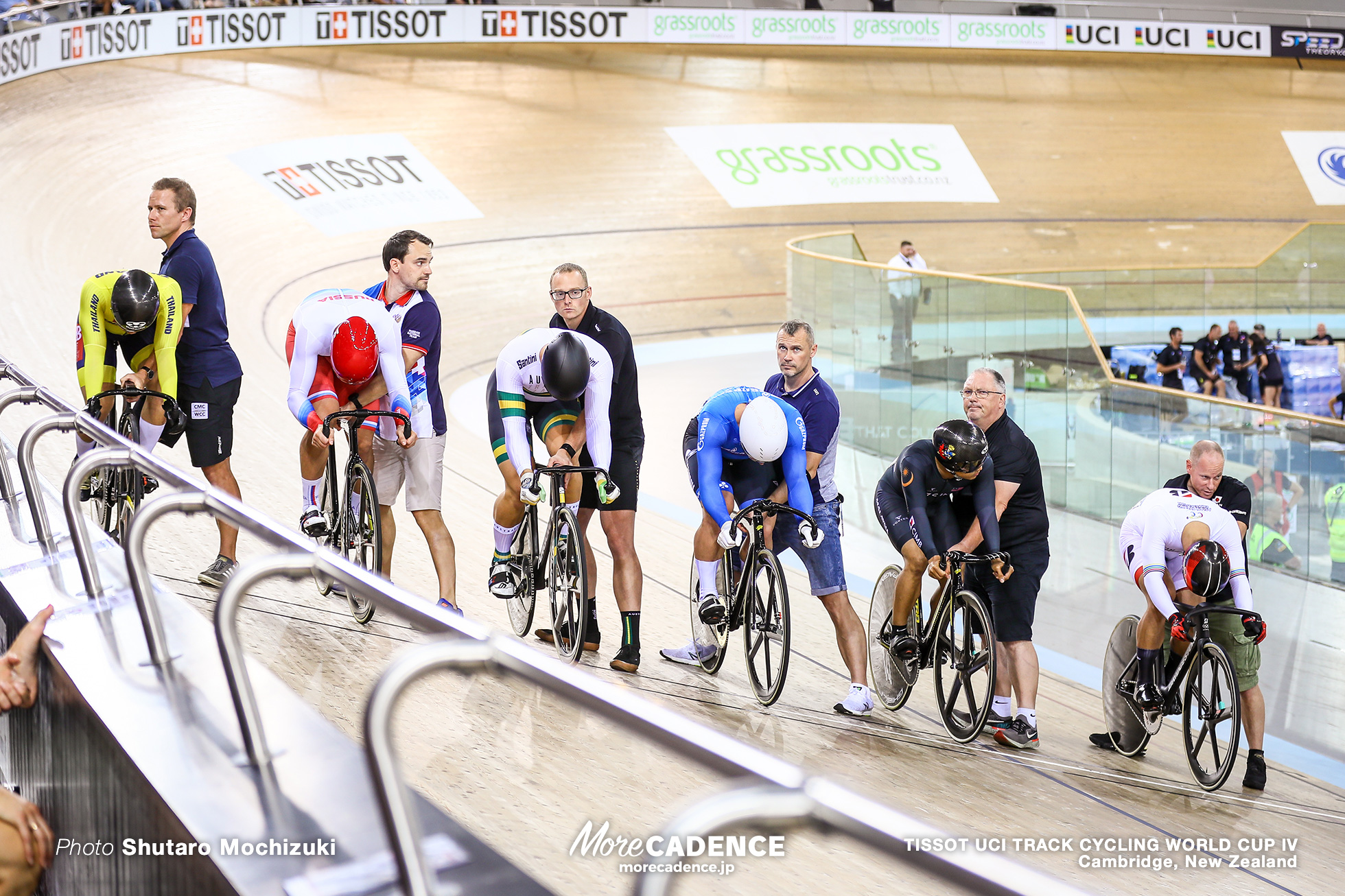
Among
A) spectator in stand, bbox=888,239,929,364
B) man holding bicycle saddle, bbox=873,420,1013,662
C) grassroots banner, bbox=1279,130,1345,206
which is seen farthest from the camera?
grassroots banner, bbox=1279,130,1345,206

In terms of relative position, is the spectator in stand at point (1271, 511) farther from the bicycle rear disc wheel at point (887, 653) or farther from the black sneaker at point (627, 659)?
the black sneaker at point (627, 659)

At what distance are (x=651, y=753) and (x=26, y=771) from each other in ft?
4.99

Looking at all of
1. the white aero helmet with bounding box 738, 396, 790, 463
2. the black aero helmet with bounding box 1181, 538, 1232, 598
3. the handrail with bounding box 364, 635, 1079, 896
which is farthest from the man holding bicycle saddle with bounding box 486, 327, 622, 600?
the handrail with bounding box 364, 635, 1079, 896

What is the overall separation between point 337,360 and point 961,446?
6.62 ft

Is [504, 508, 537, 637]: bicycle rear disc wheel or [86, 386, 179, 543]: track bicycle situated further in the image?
[504, 508, 537, 637]: bicycle rear disc wheel

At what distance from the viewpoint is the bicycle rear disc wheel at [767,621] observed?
372 cm

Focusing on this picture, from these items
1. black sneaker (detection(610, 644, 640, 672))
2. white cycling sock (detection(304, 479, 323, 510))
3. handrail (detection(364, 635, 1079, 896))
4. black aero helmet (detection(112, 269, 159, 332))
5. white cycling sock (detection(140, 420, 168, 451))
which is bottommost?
black sneaker (detection(610, 644, 640, 672))

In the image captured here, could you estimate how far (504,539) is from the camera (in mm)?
4016

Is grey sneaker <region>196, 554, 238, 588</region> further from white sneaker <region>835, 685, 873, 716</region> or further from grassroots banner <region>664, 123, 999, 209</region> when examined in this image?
grassroots banner <region>664, 123, 999, 209</region>

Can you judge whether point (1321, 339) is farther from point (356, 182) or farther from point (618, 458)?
point (618, 458)

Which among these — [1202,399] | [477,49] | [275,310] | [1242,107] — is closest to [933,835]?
[1202,399]

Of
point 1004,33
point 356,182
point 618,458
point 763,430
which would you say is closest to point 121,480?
point 618,458

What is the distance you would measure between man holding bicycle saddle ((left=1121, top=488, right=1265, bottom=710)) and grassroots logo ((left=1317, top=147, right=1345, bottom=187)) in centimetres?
1753

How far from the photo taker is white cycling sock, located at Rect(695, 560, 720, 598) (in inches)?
160
